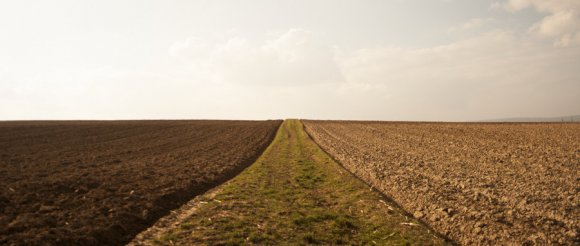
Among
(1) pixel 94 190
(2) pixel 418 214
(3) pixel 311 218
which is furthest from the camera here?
(1) pixel 94 190

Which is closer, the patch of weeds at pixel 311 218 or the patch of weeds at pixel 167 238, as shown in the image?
the patch of weeds at pixel 167 238

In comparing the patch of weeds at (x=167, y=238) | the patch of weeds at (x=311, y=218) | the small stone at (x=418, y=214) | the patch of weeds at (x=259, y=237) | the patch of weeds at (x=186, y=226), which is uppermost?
the small stone at (x=418, y=214)

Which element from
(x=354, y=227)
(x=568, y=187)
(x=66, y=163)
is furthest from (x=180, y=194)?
(x=568, y=187)

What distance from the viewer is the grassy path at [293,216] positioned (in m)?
10.1

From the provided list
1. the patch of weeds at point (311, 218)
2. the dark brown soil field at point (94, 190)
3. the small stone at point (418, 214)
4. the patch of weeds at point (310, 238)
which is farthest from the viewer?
the small stone at point (418, 214)

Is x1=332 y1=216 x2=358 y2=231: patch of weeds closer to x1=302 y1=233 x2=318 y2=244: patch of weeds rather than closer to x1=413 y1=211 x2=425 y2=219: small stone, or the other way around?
x1=302 y1=233 x2=318 y2=244: patch of weeds

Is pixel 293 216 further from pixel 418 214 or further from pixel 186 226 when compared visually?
pixel 418 214

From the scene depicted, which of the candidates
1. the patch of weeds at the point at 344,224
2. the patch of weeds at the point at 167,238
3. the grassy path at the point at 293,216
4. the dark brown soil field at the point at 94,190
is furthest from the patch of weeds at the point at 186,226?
the patch of weeds at the point at 344,224

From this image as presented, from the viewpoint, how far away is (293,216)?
476 inches

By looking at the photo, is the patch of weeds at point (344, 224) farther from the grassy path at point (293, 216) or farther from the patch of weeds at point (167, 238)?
the patch of weeds at point (167, 238)

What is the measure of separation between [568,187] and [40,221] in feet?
56.6

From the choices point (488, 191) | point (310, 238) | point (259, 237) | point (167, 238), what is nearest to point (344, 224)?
point (310, 238)

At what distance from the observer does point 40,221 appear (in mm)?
10602

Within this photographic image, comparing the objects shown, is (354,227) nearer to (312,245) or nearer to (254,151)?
(312,245)
